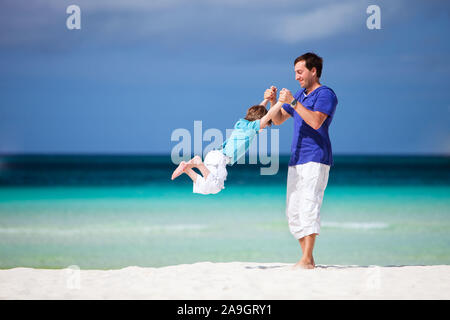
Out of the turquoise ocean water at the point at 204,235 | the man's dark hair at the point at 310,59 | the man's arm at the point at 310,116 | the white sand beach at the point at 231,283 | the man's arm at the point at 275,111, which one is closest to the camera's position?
the white sand beach at the point at 231,283

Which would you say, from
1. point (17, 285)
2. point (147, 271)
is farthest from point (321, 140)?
point (17, 285)

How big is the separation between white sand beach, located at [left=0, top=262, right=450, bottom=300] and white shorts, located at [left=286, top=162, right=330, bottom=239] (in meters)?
0.43

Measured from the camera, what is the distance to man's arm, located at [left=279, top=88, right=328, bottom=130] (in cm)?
455

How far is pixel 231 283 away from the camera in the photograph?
168 inches

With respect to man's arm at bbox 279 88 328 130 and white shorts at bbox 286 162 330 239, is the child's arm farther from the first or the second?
white shorts at bbox 286 162 330 239

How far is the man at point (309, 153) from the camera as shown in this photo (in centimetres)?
470

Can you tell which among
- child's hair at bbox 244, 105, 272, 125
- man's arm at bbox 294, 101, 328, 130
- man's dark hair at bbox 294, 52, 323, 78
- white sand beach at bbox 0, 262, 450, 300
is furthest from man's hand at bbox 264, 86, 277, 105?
white sand beach at bbox 0, 262, 450, 300

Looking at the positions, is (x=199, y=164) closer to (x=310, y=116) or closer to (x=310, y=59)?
(x=310, y=116)

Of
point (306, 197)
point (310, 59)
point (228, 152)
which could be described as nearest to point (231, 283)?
point (306, 197)

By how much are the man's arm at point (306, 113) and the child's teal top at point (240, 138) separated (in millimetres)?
499

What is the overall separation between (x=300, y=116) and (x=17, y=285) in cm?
302

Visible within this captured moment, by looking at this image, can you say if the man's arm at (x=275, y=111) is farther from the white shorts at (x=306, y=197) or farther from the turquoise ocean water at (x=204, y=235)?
the turquoise ocean water at (x=204, y=235)

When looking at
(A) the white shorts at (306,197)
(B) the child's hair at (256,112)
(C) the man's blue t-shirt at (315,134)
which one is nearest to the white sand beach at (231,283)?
(A) the white shorts at (306,197)

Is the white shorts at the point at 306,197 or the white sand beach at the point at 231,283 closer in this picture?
the white sand beach at the point at 231,283
